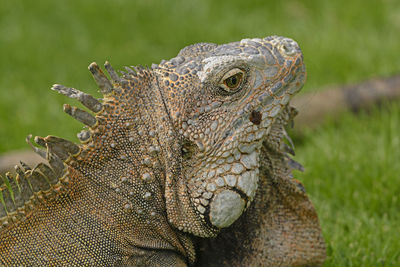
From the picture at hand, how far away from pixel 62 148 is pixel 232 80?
1101mm

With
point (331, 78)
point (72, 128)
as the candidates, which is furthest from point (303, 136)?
point (72, 128)

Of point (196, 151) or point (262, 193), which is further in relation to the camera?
point (262, 193)

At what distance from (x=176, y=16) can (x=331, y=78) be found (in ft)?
11.2

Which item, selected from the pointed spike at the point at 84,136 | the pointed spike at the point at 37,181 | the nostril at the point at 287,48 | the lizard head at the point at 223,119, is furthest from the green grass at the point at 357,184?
the pointed spike at the point at 37,181

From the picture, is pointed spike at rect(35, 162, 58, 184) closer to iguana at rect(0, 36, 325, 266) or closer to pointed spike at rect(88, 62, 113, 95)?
iguana at rect(0, 36, 325, 266)

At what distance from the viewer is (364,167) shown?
252 inches

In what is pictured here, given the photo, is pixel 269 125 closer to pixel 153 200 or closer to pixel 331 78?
pixel 153 200

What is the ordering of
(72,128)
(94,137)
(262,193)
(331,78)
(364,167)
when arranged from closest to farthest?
(94,137) < (262,193) < (364,167) < (72,128) < (331,78)

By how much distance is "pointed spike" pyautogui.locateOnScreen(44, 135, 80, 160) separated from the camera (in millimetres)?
3379

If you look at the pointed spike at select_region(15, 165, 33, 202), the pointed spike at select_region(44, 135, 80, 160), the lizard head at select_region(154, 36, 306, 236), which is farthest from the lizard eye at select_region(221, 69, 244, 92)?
the pointed spike at select_region(15, 165, 33, 202)

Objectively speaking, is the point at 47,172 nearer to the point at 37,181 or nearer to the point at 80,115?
the point at 37,181

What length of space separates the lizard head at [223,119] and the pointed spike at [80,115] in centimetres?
47

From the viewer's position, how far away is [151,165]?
3480mm

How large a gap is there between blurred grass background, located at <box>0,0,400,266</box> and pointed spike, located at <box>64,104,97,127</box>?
104 inches
